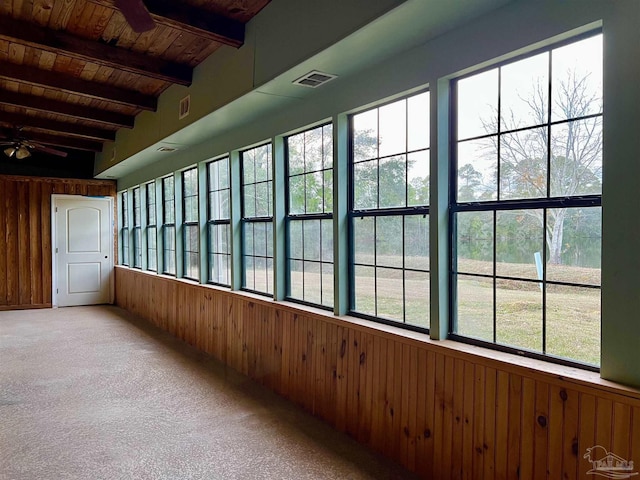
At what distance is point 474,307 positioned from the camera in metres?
2.42

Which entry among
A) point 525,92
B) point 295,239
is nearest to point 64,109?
point 295,239

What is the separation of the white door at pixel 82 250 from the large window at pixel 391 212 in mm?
7264

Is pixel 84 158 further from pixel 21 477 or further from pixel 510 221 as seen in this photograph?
pixel 510 221

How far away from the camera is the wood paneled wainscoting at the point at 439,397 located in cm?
183

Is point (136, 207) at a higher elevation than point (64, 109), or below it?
below

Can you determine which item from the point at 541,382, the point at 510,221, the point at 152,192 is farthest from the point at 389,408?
the point at 152,192

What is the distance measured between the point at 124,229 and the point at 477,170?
26.1 feet

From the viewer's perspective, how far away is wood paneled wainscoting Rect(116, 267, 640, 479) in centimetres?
183

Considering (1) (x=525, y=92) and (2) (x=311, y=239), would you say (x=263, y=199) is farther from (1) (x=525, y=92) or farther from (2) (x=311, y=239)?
(1) (x=525, y=92)

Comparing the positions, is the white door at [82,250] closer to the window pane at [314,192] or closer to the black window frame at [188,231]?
the black window frame at [188,231]

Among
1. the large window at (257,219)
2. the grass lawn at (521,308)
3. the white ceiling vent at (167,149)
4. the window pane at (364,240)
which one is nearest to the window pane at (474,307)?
the grass lawn at (521,308)

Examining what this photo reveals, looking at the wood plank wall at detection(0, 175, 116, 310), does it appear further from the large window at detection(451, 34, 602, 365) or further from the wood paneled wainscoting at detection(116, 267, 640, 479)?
the large window at detection(451, 34, 602, 365)

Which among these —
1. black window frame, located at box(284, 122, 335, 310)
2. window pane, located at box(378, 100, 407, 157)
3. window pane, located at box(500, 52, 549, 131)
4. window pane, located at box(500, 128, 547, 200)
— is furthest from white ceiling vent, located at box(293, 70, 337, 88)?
window pane, located at box(500, 128, 547, 200)

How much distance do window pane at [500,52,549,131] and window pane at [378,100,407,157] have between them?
0.69 meters
